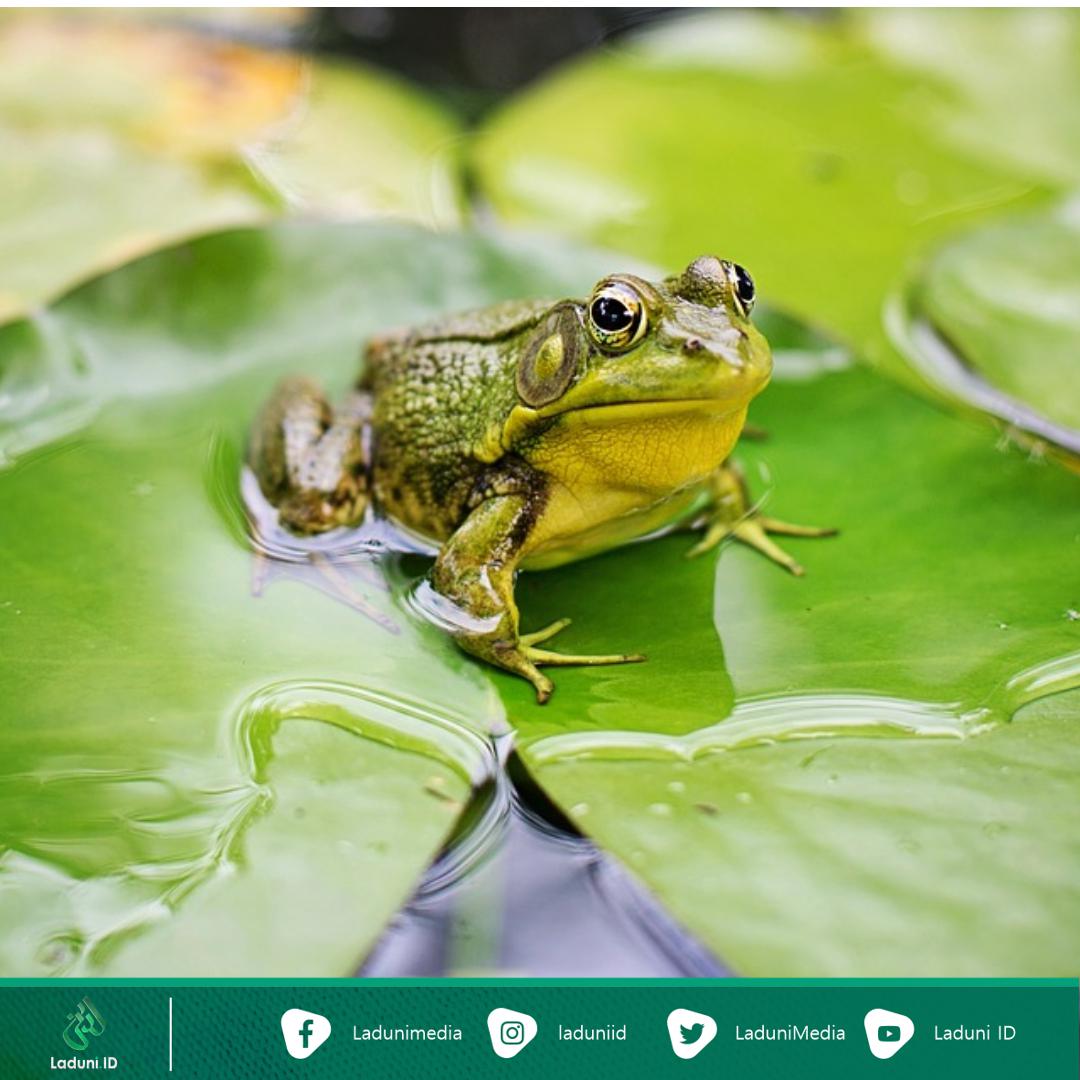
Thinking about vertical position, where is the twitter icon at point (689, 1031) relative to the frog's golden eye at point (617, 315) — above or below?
below

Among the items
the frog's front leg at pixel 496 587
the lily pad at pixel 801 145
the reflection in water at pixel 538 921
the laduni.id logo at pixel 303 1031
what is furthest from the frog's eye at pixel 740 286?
the laduni.id logo at pixel 303 1031

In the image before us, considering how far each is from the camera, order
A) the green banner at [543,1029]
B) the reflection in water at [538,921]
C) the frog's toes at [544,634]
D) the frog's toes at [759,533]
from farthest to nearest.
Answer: the frog's toes at [759,533] < the frog's toes at [544,634] < the reflection in water at [538,921] < the green banner at [543,1029]

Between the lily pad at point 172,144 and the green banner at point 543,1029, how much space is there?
5.46 ft

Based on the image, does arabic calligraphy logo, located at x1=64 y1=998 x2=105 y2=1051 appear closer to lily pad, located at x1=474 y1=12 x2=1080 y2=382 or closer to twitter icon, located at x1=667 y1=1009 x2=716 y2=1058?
twitter icon, located at x1=667 y1=1009 x2=716 y2=1058

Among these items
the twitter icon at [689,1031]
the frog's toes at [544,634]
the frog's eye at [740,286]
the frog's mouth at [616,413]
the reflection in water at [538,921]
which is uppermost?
the frog's eye at [740,286]

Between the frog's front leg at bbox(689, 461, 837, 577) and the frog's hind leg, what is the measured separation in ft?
2.20

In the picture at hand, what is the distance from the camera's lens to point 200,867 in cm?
152

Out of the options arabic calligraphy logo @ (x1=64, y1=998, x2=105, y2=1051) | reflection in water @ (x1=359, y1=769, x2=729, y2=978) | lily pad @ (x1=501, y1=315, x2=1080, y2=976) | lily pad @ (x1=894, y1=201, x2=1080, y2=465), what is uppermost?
lily pad @ (x1=894, y1=201, x2=1080, y2=465)

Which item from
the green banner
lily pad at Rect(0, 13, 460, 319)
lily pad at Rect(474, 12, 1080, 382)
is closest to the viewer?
the green banner

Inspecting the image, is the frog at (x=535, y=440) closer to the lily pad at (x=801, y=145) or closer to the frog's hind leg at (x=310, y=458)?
the frog's hind leg at (x=310, y=458)

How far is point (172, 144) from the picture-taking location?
3.08 m

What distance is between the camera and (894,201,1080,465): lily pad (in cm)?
235

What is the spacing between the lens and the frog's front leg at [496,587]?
182 cm

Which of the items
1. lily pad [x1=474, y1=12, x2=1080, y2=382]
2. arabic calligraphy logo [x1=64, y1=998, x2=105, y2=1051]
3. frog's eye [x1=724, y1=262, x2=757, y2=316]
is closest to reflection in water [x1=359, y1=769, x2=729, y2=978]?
arabic calligraphy logo [x1=64, y1=998, x2=105, y2=1051]
